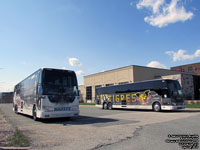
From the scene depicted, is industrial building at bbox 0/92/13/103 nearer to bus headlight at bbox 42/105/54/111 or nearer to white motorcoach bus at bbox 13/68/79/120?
white motorcoach bus at bbox 13/68/79/120

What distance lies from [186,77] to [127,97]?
21.3 m

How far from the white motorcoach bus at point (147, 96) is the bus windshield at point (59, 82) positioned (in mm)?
9423

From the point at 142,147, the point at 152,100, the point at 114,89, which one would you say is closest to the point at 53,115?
the point at 142,147

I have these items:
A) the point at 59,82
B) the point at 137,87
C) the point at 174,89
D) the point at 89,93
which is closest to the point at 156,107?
the point at 174,89

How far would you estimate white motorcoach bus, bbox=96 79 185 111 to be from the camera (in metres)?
18.2

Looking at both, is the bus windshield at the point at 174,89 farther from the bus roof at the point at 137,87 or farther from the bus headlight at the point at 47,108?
the bus headlight at the point at 47,108

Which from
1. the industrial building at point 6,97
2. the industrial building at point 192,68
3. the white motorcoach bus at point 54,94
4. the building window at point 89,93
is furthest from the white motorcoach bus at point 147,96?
the industrial building at point 6,97

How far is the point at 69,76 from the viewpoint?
1295 centimetres

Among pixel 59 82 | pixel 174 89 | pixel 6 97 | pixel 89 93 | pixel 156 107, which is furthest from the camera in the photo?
pixel 6 97

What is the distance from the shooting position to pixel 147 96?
66.5 feet

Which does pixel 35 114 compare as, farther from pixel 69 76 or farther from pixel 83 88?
pixel 83 88

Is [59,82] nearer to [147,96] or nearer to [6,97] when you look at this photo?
[147,96]

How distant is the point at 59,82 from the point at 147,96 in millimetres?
10923

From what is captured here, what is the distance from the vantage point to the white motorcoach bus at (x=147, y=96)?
719 inches
